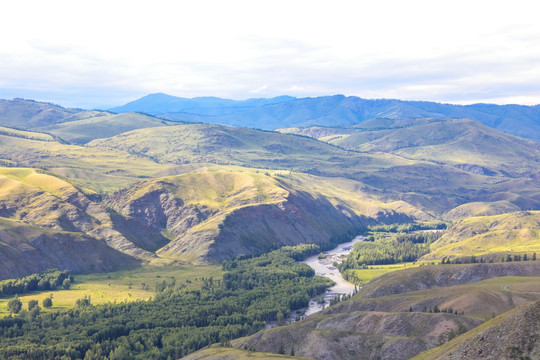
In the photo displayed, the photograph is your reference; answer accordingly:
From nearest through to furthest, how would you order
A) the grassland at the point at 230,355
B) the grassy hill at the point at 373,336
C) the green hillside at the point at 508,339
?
the green hillside at the point at 508,339 < the grassland at the point at 230,355 < the grassy hill at the point at 373,336

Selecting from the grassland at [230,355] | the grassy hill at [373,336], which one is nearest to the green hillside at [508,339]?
the grassy hill at [373,336]

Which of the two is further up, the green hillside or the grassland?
the green hillside

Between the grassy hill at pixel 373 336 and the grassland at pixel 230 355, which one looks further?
the grassy hill at pixel 373 336

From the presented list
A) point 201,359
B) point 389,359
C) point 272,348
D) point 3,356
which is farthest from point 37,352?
point 389,359

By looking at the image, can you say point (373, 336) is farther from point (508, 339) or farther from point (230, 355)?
point (508, 339)

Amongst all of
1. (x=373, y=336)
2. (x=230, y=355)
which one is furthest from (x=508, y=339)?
(x=230, y=355)

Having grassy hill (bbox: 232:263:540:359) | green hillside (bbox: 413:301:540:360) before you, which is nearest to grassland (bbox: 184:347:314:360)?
grassy hill (bbox: 232:263:540:359)

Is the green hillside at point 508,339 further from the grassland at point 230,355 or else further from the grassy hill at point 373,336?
the grassland at point 230,355

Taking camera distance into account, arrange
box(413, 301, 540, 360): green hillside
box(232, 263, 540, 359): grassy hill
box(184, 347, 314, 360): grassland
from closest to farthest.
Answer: box(413, 301, 540, 360): green hillside < box(184, 347, 314, 360): grassland < box(232, 263, 540, 359): grassy hill

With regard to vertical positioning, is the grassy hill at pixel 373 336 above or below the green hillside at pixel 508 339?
below

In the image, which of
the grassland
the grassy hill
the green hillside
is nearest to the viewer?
the green hillside

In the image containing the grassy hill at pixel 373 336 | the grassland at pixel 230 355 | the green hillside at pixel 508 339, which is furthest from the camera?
the grassy hill at pixel 373 336

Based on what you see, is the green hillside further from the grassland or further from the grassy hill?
the grassland
